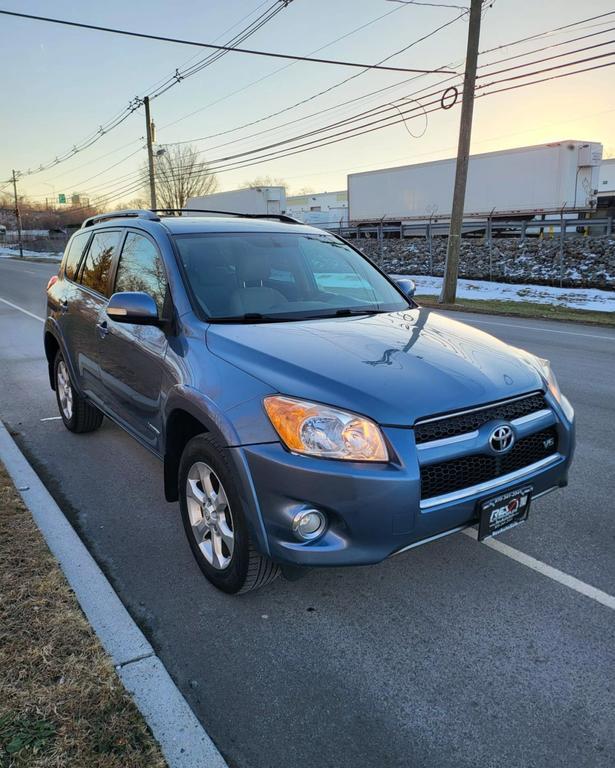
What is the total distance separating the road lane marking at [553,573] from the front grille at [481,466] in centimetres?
31

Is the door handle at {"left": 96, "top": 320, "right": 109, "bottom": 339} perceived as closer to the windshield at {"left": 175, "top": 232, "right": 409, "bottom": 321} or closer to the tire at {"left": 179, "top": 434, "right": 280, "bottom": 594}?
the windshield at {"left": 175, "top": 232, "right": 409, "bottom": 321}

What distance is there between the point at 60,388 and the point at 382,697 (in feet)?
14.5

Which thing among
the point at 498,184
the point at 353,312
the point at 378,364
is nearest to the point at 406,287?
the point at 353,312

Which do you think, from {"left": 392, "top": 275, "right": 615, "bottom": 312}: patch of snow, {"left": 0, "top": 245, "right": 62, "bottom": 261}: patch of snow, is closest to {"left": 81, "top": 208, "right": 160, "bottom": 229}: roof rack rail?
{"left": 392, "top": 275, "right": 615, "bottom": 312}: patch of snow

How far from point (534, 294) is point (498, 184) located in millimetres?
13211

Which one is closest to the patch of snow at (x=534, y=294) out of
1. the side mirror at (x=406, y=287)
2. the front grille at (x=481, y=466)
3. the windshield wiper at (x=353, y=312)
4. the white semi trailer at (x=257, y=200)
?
the side mirror at (x=406, y=287)

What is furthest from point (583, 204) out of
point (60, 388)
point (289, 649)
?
point (289, 649)

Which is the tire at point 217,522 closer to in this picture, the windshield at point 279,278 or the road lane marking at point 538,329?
the windshield at point 279,278

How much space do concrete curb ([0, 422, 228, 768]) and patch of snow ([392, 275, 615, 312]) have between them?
14.6 metres

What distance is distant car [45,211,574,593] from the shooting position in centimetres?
243

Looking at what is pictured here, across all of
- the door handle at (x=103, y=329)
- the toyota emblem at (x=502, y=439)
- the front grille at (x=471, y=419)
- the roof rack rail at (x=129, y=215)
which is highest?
the roof rack rail at (x=129, y=215)

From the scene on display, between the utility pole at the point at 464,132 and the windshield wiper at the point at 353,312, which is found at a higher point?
the utility pole at the point at 464,132

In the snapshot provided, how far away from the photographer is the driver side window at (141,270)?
11.7 feet

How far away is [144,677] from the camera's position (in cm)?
237
